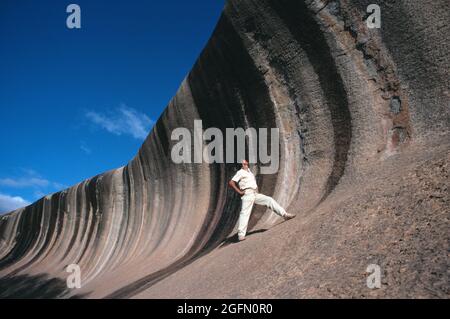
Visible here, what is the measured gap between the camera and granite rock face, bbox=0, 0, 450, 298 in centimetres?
247

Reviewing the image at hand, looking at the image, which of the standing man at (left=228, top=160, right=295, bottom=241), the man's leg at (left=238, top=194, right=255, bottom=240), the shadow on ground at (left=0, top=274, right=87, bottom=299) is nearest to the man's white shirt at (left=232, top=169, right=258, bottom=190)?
the standing man at (left=228, top=160, right=295, bottom=241)

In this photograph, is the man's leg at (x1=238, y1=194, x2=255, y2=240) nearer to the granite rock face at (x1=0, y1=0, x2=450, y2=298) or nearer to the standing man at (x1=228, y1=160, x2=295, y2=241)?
the standing man at (x1=228, y1=160, x2=295, y2=241)

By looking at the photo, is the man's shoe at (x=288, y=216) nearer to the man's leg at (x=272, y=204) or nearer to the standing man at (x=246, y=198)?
the man's leg at (x=272, y=204)

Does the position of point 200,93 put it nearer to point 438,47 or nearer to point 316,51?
point 316,51

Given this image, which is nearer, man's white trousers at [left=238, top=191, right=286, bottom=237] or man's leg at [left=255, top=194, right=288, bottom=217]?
man's leg at [left=255, top=194, right=288, bottom=217]

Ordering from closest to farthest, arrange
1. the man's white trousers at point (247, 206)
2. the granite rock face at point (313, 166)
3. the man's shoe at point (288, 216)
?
1. the granite rock face at point (313, 166)
2. the man's shoe at point (288, 216)
3. the man's white trousers at point (247, 206)

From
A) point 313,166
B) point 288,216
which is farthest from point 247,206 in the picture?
point 313,166

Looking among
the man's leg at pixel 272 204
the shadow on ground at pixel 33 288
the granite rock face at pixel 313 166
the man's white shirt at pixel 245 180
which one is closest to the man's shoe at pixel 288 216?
the man's leg at pixel 272 204

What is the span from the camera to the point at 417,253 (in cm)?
215

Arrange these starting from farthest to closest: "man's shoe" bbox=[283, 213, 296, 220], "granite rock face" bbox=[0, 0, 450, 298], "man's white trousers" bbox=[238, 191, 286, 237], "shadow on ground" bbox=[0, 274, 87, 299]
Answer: "shadow on ground" bbox=[0, 274, 87, 299] → "man's white trousers" bbox=[238, 191, 286, 237] → "man's shoe" bbox=[283, 213, 296, 220] → "granite rock face" bbox=[0, 0, 450, 298]

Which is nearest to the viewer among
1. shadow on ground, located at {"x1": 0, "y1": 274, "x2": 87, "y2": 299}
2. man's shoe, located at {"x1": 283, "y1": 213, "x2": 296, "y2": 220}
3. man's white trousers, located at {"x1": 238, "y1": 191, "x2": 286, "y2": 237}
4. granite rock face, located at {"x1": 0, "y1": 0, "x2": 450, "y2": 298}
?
granite rock face, located at {"x1": 0, "y1": 0, "x2": 450, "y2": 298}

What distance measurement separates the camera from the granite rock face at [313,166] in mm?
2469

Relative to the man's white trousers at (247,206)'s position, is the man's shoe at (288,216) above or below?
below

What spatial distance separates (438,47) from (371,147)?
1.17 m
